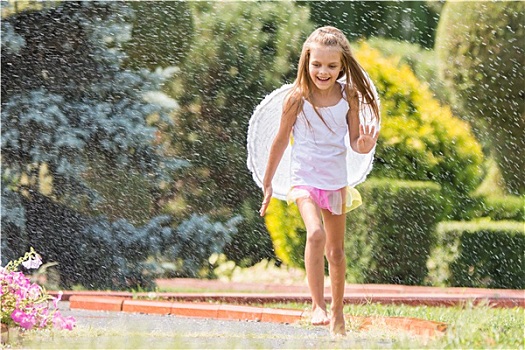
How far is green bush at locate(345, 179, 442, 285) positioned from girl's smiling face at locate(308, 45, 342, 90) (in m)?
3.96

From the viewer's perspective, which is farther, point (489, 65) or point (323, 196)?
point (489, 65)

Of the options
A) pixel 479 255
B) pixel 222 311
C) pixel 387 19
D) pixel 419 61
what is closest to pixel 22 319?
pixel 222 311

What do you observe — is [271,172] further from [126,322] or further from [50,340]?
[126,322]

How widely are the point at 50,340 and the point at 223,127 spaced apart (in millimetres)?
6795

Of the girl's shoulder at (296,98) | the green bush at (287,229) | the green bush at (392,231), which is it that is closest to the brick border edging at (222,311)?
the girl's shoulder at (296,98)

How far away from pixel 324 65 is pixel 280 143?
18.0 inches

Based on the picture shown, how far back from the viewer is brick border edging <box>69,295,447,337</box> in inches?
214

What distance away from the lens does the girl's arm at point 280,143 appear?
4949 millimetres

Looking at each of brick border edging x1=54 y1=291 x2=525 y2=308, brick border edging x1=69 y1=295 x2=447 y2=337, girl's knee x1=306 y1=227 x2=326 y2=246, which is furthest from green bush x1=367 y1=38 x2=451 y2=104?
girl's knee x1=306 y1=227 x2=326 y2=246

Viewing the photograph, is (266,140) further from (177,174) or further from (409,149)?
(177,174)

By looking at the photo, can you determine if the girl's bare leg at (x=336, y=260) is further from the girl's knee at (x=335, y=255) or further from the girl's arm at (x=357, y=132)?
the girl's arm at (x=357, y=132)

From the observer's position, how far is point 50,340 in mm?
4824

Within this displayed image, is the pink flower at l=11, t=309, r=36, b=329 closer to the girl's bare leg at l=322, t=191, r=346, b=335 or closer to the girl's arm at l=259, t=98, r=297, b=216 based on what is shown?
the girl's arm at l=259, t=98, r=297, b=216

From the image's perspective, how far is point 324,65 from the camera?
15.9 ft
